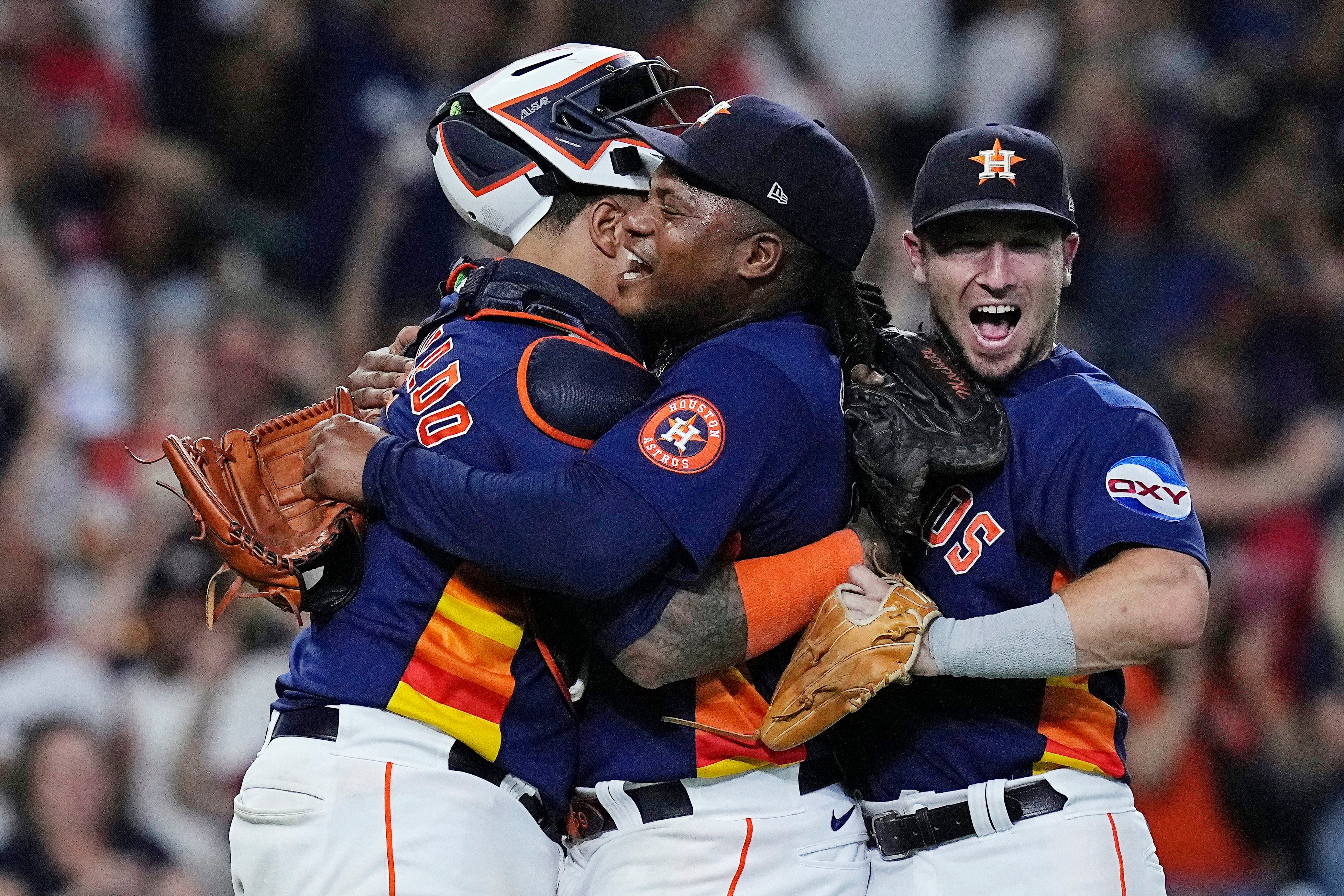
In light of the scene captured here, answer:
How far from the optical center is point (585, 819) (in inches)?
125

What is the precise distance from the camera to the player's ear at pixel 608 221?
10.8ft

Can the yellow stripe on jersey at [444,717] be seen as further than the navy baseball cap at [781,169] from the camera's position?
No

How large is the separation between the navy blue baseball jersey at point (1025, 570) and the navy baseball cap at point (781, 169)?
554 mm

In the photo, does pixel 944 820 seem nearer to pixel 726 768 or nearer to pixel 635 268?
pixel 726 768

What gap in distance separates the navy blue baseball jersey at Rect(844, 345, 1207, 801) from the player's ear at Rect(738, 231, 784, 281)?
2.03 feet

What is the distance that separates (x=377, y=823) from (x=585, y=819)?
521 mm

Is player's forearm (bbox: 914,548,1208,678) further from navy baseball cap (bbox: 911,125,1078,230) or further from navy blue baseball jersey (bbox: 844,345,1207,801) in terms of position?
navy baseball cap (bbox: 911,125,1078,230)

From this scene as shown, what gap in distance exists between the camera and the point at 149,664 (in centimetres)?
644

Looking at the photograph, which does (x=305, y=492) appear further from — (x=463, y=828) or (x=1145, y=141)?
(x=1145, y=141)

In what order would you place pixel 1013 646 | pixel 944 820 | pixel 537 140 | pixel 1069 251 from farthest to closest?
pixel 1069 251, pixel 537 140, pixel 944 820, pixel 1013 646

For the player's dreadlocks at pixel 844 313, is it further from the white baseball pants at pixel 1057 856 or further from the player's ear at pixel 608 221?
the white baseball pants at pixel 1057 856

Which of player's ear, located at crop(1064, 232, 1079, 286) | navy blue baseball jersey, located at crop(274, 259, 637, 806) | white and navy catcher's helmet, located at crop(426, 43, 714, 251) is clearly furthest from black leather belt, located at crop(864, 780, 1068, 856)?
white and navy catcher's helmet, located at crop(426, 43, 714, 251)

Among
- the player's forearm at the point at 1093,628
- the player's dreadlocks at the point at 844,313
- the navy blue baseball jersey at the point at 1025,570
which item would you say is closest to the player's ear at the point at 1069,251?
Result: the navy blue baseball jersey at the point at 1025,570

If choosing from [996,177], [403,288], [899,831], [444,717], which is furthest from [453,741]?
[403,288]
